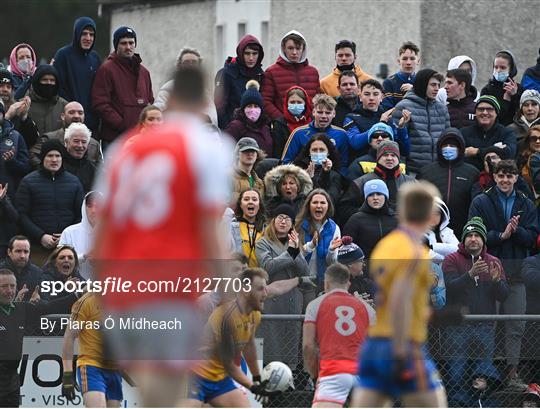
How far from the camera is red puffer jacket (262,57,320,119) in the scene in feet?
65.1

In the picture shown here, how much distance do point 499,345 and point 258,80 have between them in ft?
15.8

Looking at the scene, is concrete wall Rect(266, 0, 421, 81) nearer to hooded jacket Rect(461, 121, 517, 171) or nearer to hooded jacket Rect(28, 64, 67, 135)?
hooded jacket Rect(461, 121, 517, 171)

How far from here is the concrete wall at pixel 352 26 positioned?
39.4 metres

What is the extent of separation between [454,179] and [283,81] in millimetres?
2534

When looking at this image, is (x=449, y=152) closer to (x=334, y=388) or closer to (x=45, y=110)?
(x=334, y=388)

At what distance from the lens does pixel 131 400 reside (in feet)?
54.1

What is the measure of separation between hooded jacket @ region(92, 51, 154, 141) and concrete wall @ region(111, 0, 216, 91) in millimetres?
28844

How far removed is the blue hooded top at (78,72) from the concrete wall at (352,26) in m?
19.6

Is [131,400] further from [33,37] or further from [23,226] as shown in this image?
[33,37]

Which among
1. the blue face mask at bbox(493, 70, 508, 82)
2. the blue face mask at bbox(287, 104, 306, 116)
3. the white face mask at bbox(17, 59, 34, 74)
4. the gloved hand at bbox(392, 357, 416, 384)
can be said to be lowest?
the gloved hand at bbox(392, 357, 416, 384)

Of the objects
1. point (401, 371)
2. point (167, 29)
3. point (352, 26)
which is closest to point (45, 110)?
point (401, 371)

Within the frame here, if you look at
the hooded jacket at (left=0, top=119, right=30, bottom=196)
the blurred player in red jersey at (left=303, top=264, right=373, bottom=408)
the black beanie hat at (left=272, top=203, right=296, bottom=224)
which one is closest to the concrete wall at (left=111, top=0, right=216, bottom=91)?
the hooded jacket at (left=0, top=119, right=30, bottom=196)

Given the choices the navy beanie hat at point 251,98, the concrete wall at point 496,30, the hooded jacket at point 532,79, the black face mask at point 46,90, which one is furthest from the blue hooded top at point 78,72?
the concrete wall at point 496,30

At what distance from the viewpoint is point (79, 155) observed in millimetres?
18266
